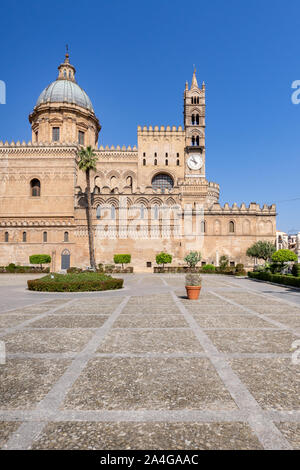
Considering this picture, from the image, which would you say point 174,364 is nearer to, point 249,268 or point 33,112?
point 249,268

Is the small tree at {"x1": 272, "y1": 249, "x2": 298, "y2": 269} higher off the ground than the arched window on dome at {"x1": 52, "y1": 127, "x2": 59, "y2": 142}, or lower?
lower

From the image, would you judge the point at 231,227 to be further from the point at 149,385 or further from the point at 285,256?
the point at 149,385

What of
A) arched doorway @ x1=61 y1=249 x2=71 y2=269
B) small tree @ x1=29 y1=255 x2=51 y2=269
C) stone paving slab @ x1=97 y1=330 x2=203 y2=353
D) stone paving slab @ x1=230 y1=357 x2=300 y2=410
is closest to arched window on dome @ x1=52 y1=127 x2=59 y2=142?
arched doorway @ x1=61 y1=249 x2=71 y2=269

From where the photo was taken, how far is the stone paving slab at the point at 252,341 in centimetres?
598

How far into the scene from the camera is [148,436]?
300 centimetres

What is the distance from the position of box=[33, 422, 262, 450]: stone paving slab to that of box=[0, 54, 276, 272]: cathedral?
3796 cm

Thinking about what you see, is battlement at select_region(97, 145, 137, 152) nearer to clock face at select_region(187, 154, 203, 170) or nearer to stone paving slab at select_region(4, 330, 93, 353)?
clock face at select_region(187, 154, 203, 170)

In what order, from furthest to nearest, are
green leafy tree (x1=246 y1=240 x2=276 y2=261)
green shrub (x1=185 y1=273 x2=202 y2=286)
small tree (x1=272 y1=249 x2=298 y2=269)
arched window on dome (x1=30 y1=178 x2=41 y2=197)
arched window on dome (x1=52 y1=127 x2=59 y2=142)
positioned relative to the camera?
arched window on dome (x1=52 y1=127 x2=59 y2=142) < arched window on dome (x1=30 y1=178 x2=41 y2=197) < green leafy tree (x1=246 y1=240 x2=276 y2=261) < small tree (x1=272 y1=249 x2=298 y2=269) < green shrub (x1=185 y1=273 x2=202 y2=286)

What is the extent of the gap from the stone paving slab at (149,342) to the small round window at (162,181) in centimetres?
4070

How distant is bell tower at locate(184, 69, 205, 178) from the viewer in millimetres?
45594

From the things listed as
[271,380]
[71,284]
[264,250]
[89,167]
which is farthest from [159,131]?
[271,380]

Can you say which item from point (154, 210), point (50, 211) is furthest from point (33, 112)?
point (154, 210)

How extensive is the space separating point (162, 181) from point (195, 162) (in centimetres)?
606

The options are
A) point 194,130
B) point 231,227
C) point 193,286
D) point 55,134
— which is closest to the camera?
point 193,286
